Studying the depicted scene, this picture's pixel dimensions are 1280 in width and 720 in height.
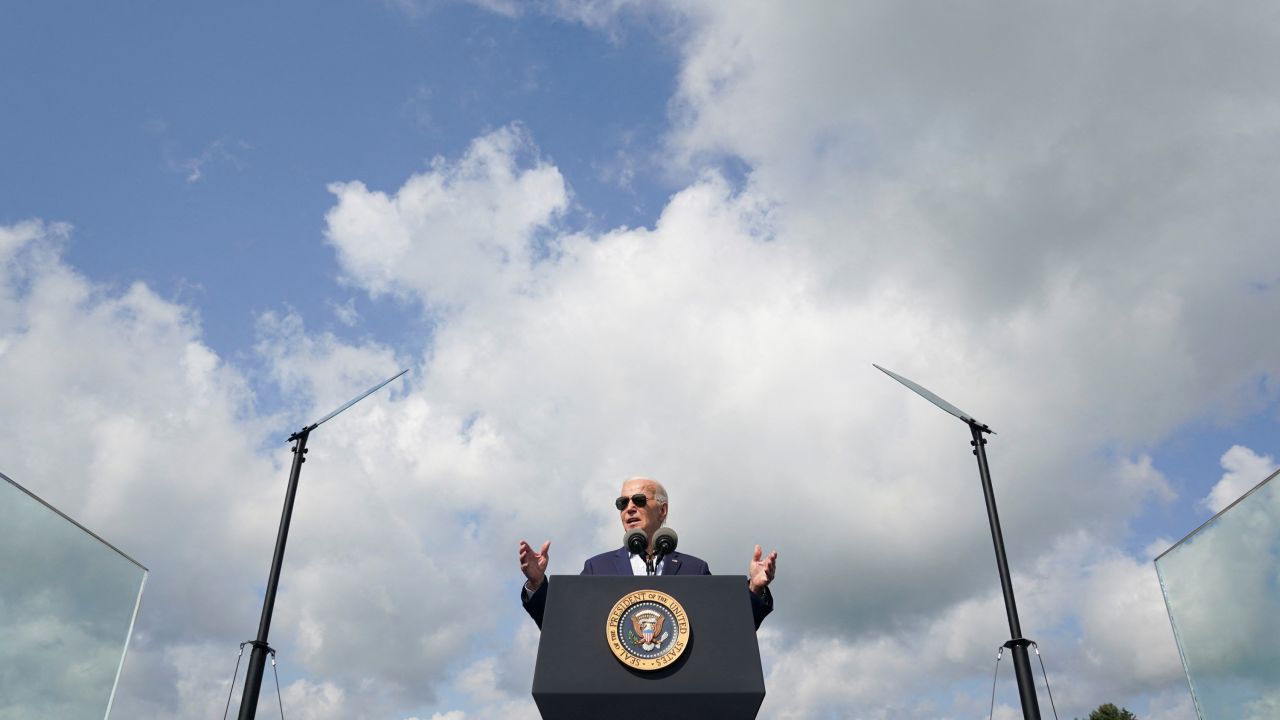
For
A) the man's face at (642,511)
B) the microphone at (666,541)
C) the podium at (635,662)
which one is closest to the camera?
the podium at (635,662)

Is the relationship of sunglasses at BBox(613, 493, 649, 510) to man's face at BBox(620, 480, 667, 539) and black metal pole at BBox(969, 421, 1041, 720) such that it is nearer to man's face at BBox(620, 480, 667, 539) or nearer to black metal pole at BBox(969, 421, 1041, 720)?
man's face at BBox(620, 480, 667, 539)

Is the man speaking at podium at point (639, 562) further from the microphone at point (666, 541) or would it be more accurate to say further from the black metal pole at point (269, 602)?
the black metal pole at point (269, 602)

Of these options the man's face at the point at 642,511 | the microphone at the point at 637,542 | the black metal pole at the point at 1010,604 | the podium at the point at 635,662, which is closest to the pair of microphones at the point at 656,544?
the microphone at the point at 637,542

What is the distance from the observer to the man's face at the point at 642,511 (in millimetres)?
7387

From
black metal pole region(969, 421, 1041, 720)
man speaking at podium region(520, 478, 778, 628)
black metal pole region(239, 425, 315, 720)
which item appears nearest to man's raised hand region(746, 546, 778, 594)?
man speaking at podium region(520, 478, 778, 628)

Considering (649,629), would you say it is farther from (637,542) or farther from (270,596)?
(270,596)

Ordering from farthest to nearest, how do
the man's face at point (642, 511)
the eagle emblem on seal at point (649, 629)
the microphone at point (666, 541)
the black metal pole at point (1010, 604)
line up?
the black metal pole at point (1010, 604) → the man's face at point (642, 511) → the microphone at point (666, 541) → the eagle emblem on seal at point (649, 629)

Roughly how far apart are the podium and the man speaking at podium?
35.1 inches

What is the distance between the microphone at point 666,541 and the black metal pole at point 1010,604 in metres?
7.12

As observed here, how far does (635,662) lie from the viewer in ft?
15.0

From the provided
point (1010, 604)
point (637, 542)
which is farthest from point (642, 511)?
point (1010, 604)

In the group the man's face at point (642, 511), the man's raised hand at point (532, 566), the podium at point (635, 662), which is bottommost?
A: the podium at point (635, 662)

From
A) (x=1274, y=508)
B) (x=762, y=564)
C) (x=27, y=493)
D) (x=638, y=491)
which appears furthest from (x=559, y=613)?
(x=1274, y=508)

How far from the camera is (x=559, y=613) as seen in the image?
4766 mm
